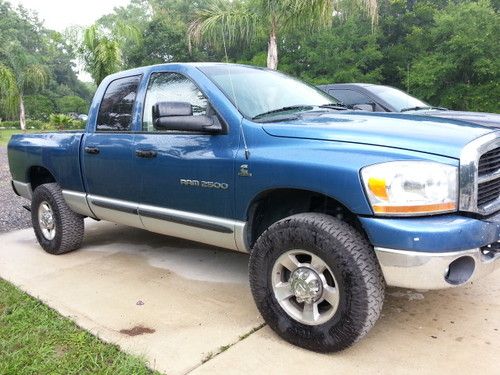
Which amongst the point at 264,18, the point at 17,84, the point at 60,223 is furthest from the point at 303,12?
the point at 17,84

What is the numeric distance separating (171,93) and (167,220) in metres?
1.01

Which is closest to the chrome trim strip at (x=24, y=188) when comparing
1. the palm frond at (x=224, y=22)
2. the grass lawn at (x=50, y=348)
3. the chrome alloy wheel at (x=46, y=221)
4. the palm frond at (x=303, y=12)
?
the chrome alloy wheel at (x=46, y=221)

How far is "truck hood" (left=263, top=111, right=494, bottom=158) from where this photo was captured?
251 centimetres

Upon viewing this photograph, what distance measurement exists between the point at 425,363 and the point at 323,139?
4.59 ft

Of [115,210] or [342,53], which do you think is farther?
[342,53]

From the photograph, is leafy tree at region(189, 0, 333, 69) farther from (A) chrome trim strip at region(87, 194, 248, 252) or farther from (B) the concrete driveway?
(B) the concrete driveway

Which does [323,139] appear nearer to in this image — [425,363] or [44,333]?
[425,363]

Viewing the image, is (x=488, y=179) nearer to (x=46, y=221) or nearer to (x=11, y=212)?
(x=46, y=221)

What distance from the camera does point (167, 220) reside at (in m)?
3.62

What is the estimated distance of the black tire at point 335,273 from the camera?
8.30ft

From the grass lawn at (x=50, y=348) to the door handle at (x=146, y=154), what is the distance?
131 centimetres

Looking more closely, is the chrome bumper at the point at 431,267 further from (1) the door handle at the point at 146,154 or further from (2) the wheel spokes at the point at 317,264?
(1) the door handle at the point at 146,154

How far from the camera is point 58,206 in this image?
463 centimetres

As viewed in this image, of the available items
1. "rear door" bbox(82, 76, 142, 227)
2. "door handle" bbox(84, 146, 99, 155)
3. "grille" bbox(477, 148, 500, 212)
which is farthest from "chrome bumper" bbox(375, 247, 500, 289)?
"door handle" bbox(84, 146, 99, 155)
